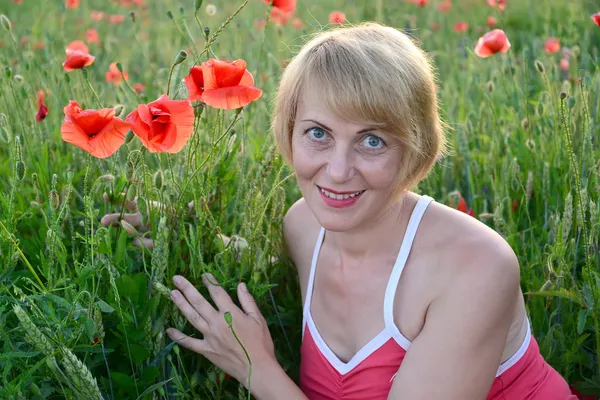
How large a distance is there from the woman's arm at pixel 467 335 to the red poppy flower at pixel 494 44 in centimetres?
104

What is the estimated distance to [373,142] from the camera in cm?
179

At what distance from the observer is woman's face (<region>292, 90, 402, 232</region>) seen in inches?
69.9

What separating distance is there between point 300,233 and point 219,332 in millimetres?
444

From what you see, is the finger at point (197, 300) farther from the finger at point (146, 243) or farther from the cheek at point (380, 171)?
the cheek at point (380, 171)

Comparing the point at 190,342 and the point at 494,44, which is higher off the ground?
the point at 494,44

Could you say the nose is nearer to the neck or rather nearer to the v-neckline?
the neck

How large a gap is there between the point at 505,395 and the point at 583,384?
326 millimetres

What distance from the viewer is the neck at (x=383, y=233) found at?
1.97 meters

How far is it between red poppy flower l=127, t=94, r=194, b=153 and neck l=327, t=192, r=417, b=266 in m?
0.54

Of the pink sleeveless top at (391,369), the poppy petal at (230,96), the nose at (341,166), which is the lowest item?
the pink sleeveless top at (391,369)

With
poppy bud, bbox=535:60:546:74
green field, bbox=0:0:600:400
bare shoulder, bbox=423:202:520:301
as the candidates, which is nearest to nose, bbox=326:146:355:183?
green field, bbox=0:0:600:400

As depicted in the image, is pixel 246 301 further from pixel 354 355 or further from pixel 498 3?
pixel 498 3

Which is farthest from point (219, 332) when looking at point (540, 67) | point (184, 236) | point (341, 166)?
point (540, 67)

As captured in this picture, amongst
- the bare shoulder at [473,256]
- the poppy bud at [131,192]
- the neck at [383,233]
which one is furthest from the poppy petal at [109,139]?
the bare shoulder at [473,256]
